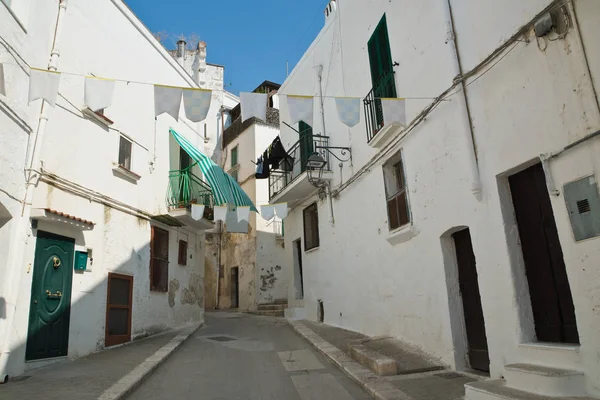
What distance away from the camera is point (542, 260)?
497cm

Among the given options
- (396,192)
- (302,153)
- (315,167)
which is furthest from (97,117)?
(396,192)

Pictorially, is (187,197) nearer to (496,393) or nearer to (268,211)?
(268,211)

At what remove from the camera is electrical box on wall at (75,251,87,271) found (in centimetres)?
811

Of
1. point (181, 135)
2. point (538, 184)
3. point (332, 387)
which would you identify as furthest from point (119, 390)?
point (181, 135)

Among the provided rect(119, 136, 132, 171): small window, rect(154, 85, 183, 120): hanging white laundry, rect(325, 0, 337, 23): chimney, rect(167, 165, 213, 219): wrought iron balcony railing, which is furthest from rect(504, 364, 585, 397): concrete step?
rect(325, 0, 337, 23): chimney

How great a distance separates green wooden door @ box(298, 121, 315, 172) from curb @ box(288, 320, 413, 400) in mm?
5322

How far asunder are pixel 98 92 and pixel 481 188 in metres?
5.66

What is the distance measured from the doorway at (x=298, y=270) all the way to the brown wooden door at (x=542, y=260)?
393 inches

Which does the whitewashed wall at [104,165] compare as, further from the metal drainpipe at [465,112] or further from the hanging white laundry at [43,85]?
the metal drainpipe at [465,112]

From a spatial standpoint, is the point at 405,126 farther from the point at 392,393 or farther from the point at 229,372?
the point at 229,372

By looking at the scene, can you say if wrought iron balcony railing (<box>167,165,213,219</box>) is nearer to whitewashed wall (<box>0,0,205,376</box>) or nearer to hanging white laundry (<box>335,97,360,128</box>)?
whitewashed wall (<box>0,0,205,376</box>)

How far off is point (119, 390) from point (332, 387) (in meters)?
2.79

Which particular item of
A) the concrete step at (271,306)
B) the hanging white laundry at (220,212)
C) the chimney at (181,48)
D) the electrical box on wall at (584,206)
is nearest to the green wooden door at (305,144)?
the hanging white laundry at (220,212)

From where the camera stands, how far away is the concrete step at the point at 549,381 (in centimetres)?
399
